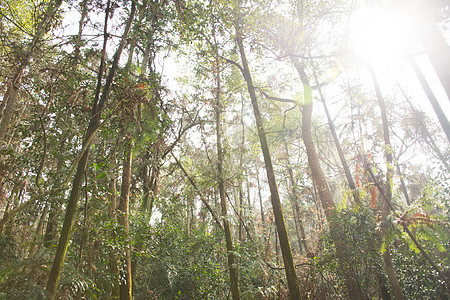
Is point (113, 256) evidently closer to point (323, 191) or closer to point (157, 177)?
point (157, 177)

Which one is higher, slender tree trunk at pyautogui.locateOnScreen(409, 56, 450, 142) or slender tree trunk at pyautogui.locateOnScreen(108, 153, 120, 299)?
slender tree trunk at pyautogui.locateOnScreen(409, 56, 450, 142)

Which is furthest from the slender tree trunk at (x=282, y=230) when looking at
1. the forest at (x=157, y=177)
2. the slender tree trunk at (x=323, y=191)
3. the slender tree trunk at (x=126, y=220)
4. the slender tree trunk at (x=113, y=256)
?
the slender tree trunk at (x=113, y=256)

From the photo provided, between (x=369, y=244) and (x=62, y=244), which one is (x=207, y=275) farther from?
(x=62, y=244)

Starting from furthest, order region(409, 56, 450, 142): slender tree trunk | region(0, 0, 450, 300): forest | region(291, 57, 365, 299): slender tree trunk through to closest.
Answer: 1. region(291, 57, 365, 299): slender tree trunk
2. region(409, 56, 450, 142): slender tree trunk
3. region(0, 0, 450, 300): forest

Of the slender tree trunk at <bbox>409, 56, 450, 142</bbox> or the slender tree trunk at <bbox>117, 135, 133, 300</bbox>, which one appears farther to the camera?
the slender tree trunk at <bbox>409, 56, 450, 142</bbox>

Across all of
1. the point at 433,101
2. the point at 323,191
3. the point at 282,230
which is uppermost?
the point at 433,101

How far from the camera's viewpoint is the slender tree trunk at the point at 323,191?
223 inches

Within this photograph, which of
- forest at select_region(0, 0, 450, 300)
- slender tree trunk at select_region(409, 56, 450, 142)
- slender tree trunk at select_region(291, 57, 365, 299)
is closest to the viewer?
forest at select_region(0, 0, 450, 300)

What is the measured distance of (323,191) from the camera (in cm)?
787

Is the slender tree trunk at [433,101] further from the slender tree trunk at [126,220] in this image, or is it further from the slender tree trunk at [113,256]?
the slender tree trunk at [113,256]

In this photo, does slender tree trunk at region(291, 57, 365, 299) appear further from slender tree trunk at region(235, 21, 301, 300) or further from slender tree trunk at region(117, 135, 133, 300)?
slender tree trunk at region(117, 135, 133, 300)

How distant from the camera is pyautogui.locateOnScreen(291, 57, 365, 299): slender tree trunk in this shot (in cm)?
567

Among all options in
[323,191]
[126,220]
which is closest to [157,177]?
[126,220]

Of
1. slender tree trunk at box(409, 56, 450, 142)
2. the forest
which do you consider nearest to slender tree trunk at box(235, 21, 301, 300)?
the forest
